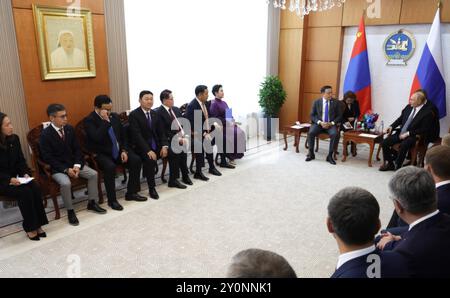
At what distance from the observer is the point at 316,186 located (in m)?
4.98

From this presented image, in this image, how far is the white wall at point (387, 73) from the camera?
21.2 ft

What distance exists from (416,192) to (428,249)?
0.29 meters

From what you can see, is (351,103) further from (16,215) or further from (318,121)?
(16,215)

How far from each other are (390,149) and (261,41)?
3.60 meters

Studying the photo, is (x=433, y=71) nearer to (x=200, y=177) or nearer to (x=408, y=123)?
(x=408, y=123)

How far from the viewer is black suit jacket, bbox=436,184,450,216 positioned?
7.16 feet

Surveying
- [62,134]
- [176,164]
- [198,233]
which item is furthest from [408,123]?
[62,134]

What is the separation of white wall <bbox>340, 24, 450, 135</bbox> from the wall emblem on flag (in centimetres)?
7

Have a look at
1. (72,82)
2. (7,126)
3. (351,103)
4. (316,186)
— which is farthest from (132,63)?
(351,103)

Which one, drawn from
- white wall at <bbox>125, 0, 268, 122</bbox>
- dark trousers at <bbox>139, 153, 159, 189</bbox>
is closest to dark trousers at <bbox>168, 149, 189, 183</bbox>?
dark trousers at <bbox>139, 153, 159, 189</bbox>

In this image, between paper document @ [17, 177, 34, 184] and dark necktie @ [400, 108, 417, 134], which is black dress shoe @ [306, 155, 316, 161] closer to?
dark necktie @ [400, 108, 417, 134]

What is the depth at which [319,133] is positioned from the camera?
6398mm

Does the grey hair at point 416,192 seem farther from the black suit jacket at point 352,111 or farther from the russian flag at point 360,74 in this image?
the russian flag at point 360,74
